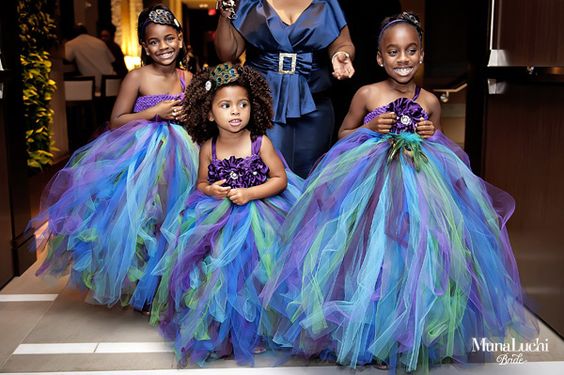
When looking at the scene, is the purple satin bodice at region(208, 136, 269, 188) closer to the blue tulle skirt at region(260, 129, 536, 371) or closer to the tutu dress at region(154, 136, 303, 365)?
→ the tutu dress at region(154, 136, 303, 365)

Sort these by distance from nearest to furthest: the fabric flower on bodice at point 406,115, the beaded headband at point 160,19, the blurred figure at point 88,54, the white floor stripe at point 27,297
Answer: the fabric flower on bodice at point 406,115 < the beaded headband at point 160,19 < the white floor stripe at point 27,297 < the blurred figure at point 88,54

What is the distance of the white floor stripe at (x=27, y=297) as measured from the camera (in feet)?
11.7

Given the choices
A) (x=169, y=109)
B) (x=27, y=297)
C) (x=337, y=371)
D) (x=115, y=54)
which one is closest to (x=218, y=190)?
(x=169, y=109)

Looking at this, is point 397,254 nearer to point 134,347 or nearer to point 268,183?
point 268,183

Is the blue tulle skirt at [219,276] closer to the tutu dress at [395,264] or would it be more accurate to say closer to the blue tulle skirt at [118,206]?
the tutu dress at [395,264]

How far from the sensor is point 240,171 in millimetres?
2871

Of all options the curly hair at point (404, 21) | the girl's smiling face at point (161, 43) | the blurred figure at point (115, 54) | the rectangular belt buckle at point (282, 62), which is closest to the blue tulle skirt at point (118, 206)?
the girl's smiling face at point (161, 43)

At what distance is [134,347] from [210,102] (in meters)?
1.10

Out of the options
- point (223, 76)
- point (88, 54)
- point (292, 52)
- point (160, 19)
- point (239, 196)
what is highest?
point (88, 54)

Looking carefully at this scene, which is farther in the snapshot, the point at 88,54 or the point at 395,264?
the point at 88,54

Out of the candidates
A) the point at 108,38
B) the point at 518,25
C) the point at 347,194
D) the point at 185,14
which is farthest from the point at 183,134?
the point at 185,14

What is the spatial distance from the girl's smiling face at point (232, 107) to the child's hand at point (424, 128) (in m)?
0.72

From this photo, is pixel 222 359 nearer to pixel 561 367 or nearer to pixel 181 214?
pixel 181 214

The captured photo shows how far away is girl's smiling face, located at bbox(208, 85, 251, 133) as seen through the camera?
285cm
